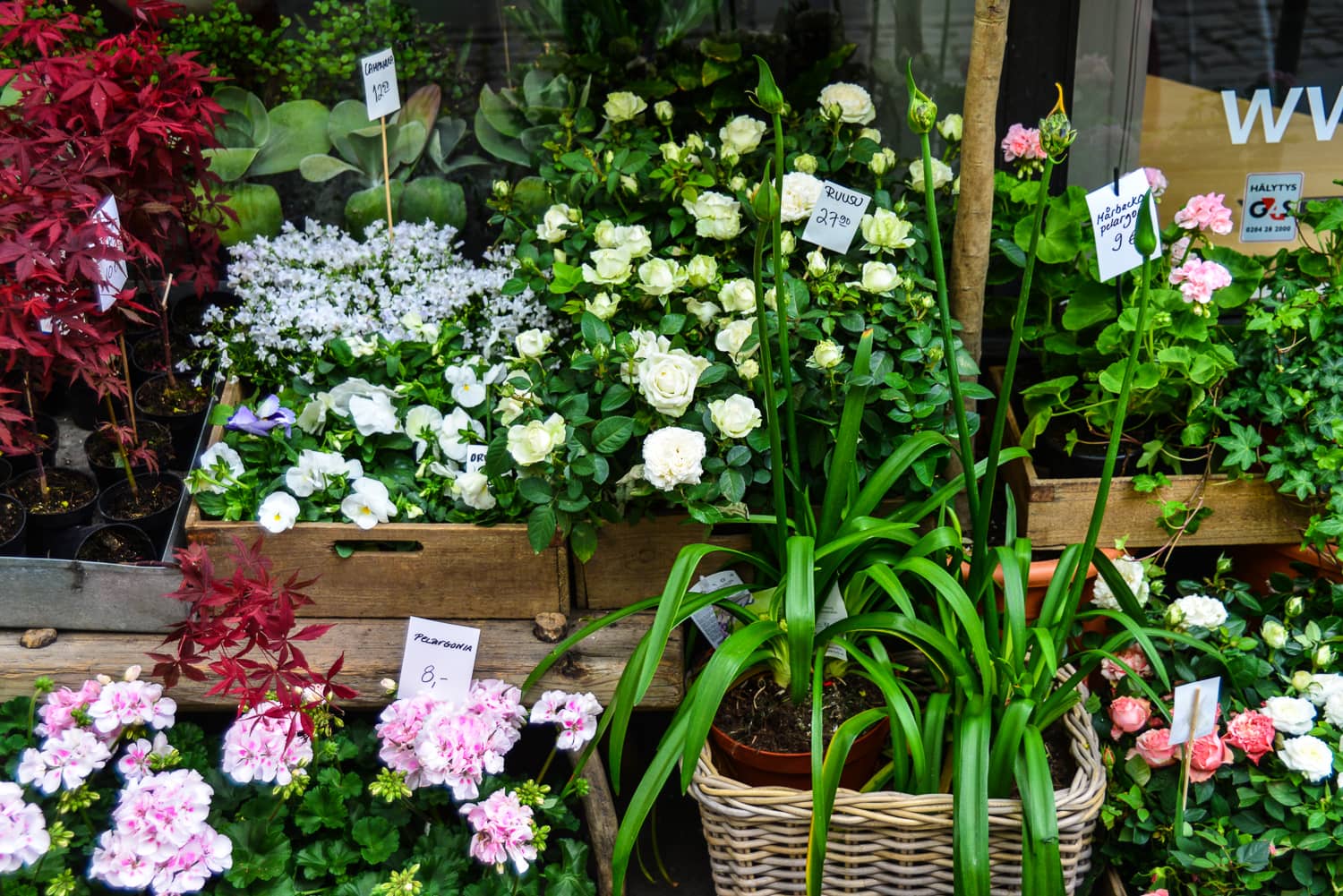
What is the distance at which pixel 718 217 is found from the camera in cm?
200

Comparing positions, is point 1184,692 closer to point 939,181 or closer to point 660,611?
point 660,611

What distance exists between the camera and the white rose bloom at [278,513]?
1.93m

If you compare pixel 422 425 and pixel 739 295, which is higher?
pixel 739 295

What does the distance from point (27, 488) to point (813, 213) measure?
4.90 feet

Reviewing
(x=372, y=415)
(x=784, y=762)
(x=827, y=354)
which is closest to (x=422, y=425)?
(x=372, y=415)

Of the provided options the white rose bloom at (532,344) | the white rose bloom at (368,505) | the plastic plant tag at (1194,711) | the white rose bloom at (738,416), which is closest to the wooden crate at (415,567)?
the white rose bloom at (368,505)

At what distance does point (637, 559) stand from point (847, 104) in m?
0.91

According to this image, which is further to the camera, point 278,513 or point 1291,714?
point 278,513

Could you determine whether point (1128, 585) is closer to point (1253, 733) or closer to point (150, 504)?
point (1253, 733)

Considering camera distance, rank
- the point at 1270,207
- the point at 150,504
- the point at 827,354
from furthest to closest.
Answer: the point at 1270,207 → the point at 150,504 → the point at 827,354

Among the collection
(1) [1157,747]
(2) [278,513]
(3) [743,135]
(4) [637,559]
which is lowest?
(1) [1157,747]

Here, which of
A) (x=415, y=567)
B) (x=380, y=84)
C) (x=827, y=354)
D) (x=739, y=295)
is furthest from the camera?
(x=380, y=84)

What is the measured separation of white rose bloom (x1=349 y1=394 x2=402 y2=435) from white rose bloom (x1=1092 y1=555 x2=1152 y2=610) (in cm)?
123

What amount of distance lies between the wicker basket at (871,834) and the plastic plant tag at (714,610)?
24 centimetres
